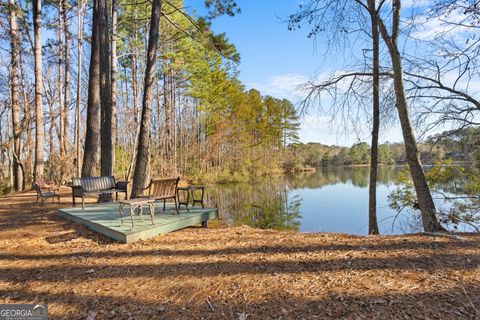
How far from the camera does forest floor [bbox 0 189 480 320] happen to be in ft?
6.80

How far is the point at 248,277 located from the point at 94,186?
17.3ft

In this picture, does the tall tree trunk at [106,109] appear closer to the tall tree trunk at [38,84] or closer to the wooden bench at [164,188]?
the wooden bench at [164,188]

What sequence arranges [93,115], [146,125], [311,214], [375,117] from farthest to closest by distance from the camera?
[311,214] → [93,115] → [146,125] → [375,117]

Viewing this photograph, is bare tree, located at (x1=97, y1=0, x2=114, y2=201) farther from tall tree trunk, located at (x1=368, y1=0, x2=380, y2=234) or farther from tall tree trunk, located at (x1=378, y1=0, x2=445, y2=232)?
tall tree trunk, located at (x1=378, y1=0, x2=445, y2=232)

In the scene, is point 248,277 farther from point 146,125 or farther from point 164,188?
point 146,125

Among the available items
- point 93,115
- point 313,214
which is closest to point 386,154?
point 313,214

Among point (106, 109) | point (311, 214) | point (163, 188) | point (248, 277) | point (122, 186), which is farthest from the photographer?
point (311, 214)

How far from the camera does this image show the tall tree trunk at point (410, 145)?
168 inches

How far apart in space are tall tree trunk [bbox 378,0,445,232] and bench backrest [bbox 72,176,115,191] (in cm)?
706

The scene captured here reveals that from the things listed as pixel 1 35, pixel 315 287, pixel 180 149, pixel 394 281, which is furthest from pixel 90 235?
pixel 180 149

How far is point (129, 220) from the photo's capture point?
4.55 metres

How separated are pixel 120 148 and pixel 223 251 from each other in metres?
13.4

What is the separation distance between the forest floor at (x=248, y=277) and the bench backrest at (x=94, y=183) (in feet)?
6.85

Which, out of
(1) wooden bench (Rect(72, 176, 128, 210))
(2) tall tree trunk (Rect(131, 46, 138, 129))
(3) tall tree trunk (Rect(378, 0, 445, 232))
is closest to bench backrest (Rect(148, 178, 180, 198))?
(1) wooden bench (Rect(72, 176, 128, 210))
